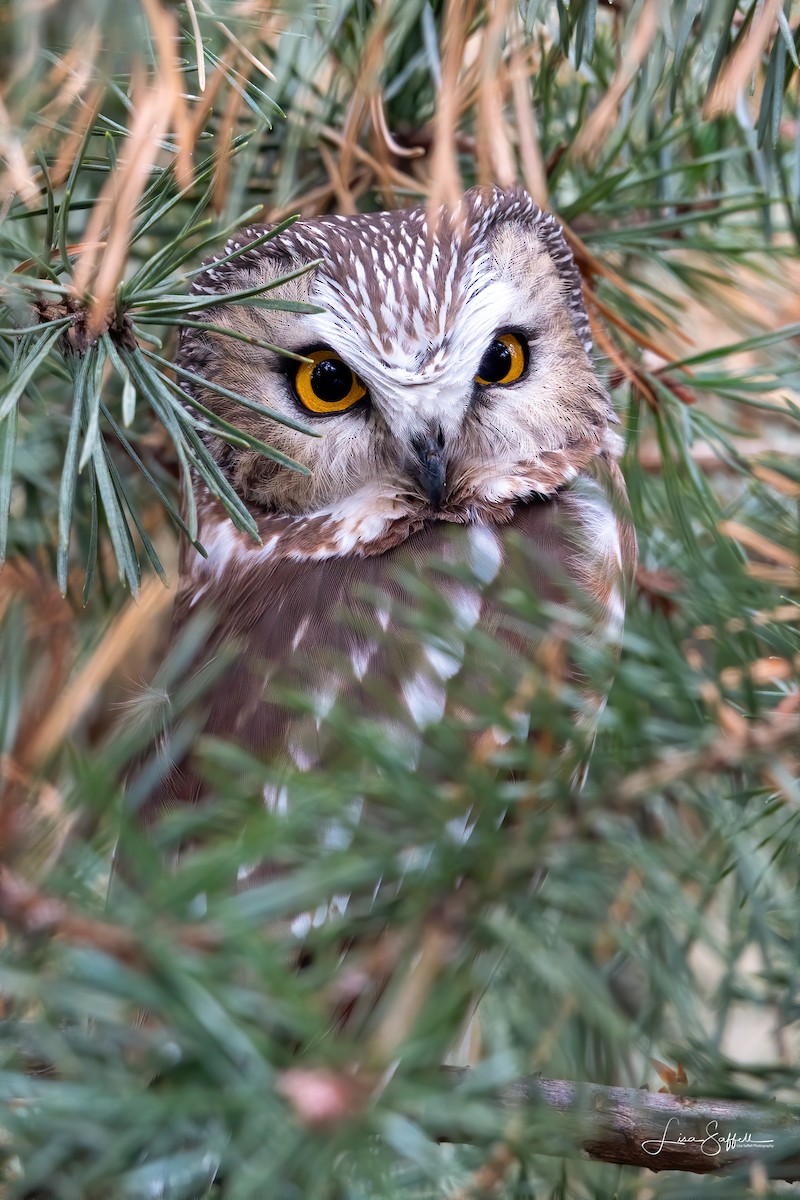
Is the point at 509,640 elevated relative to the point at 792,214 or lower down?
lower down

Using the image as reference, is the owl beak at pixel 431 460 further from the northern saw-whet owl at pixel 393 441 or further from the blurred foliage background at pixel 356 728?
the blurred foliage background at pixel 356 728

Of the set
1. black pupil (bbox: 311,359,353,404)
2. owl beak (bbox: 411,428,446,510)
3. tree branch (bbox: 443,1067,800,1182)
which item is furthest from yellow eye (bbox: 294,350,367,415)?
tree branch (bbox: 443,1067,800,1182)

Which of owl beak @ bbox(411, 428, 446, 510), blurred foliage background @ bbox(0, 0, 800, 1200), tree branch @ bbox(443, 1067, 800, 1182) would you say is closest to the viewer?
blurred foliage background @ bbox(0, 0, 800, 1200)

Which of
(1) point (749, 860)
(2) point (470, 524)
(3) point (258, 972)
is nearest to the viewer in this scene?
(3) point (258, 972)

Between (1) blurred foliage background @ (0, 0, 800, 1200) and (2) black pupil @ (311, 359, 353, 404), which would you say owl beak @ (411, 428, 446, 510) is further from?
(1) blurred foliage background @ (0, 0, 800, 1200)

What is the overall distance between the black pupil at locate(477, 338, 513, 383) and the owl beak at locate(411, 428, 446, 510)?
0.44 ft

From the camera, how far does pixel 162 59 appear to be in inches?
32.4

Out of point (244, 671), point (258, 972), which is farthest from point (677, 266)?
point (258, 972)

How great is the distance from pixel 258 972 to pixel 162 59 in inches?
26.2

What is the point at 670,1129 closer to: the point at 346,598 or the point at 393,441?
the point at 346,598

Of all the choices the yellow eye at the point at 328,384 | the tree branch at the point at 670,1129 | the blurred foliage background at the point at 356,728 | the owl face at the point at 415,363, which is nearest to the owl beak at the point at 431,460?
the owl face at the point at 415,363

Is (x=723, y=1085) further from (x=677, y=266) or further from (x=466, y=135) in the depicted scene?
(x=466, y=135)

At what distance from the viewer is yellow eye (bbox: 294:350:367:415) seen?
1.46 metres
